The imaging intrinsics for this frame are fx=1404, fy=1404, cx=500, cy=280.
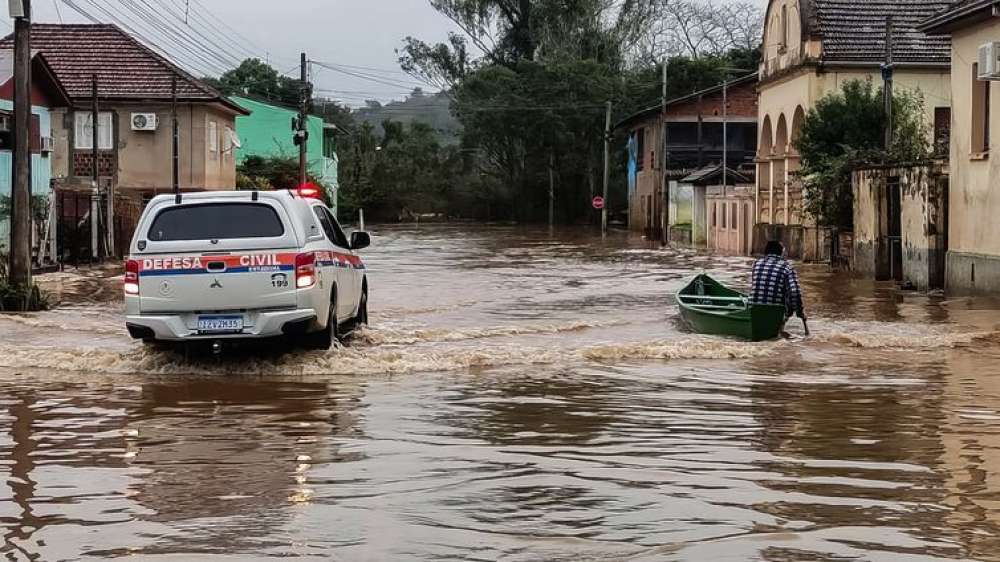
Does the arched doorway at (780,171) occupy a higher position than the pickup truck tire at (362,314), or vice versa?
the arched doorway at (780,171)

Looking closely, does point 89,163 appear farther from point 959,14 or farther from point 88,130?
point 959,14

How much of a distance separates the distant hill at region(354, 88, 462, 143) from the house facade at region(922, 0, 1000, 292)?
75.3m

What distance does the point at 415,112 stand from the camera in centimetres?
13112

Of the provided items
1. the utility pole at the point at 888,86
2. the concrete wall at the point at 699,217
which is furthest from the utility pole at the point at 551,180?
the utility pole at the point at 888,86

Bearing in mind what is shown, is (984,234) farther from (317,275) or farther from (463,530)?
(463,530)

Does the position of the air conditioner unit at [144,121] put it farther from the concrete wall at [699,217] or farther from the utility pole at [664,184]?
the utility pole at [664,184]

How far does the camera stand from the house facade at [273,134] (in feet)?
225

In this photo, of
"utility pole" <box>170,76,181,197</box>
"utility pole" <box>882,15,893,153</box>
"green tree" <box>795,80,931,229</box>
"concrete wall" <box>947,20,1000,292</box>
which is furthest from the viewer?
"utility pole" <box>170,76,181,197</box>

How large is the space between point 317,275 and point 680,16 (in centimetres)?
7858

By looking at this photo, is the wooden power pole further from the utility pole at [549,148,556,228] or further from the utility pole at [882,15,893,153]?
the utility pole at [549,148,556,228]

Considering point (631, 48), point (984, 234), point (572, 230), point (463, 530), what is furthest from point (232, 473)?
point (631, 48)

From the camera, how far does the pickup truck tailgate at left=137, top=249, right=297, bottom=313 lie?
13898 millimetres

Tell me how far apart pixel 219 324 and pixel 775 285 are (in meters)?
7.66

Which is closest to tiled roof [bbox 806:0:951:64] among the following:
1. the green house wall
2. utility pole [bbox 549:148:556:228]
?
the green house wall
